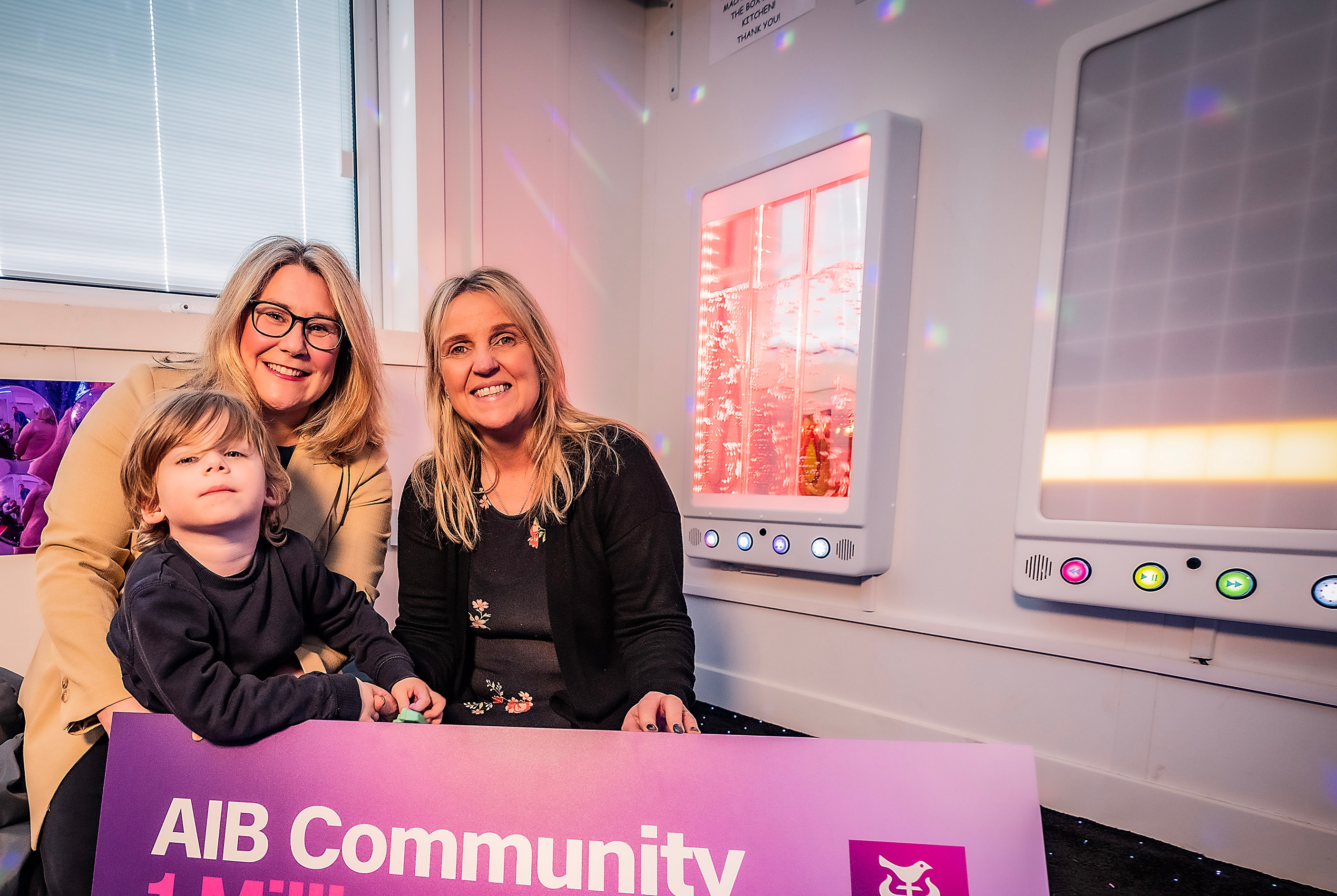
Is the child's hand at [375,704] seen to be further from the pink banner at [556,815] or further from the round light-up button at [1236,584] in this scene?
the round light-up button at [1236,584]

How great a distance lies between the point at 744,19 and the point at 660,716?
197 cm

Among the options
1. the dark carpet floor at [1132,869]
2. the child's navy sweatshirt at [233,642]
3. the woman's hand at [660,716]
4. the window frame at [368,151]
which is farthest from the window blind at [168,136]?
the dark carpet floor at [1132,869]

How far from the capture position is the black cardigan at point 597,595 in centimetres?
119

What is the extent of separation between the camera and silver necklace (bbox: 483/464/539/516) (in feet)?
4.19

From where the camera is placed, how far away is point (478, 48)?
202 centimetres

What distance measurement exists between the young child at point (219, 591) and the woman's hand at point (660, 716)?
0.94 ft

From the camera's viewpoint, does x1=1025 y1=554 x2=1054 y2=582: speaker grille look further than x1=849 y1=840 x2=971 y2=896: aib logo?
Yes

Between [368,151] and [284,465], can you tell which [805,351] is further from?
[368,151]

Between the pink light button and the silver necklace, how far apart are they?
3.38 ft

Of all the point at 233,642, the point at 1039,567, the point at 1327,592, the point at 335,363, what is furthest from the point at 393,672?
the point at 1327,592

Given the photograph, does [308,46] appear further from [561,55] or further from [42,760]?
[42,760]

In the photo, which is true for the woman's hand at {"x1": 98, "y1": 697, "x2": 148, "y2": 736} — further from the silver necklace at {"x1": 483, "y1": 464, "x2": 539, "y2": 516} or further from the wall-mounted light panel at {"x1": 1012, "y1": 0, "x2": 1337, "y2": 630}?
the wall-mounted light panel at {"x1": 1012, "y1": 0, "x2": 1337, "y2": 630}

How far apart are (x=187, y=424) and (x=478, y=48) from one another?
1607mm

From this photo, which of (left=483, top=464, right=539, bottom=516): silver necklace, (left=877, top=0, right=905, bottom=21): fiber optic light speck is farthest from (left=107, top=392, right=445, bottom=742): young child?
(left=877, top=0, right=905, bottom=21): fiber optic light speck
